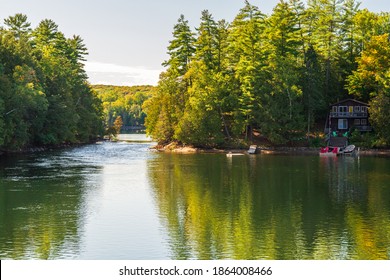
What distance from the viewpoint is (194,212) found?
3962 cm

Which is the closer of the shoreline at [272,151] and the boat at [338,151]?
the boat at [338,151]

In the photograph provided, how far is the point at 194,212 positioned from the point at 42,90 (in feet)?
207

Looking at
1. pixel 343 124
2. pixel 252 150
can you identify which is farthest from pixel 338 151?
pixel 343 124

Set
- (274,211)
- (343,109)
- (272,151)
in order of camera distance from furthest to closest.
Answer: (343,109), (272,151), (274,211)

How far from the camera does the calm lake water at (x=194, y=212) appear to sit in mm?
29469

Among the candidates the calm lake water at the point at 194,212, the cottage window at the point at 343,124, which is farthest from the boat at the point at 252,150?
the calm lake water at the point at 194,212

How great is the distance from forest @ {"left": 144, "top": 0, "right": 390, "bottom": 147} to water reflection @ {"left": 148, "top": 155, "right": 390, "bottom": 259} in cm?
2913

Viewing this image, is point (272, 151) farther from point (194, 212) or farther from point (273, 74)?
point (194, 212)

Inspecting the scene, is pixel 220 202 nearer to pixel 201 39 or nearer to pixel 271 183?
pixel 271 183

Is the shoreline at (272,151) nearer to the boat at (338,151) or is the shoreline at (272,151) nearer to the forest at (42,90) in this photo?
the boat at (338,151)

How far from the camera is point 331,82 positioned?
356ft

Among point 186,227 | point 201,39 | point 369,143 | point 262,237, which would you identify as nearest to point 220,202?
point 186,227

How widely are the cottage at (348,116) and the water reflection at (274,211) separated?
33.9 metres
